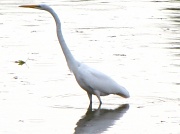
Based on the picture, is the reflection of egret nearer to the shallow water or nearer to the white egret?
the shallow water

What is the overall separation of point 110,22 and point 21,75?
7448 millimetres

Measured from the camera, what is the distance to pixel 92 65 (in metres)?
15.3

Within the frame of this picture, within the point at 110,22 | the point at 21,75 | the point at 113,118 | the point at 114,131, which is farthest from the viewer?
the point at 110,22

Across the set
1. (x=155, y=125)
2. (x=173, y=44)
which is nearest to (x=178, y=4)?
(x=173, y=44)

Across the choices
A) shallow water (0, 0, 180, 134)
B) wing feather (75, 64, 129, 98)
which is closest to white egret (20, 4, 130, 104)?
wing feather (75, 64, 129, 98)

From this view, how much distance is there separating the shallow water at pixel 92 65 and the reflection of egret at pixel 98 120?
0.01 metres

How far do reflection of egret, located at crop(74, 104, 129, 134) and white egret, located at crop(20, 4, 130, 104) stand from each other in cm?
29

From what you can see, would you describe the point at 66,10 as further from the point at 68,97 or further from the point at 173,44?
the point at 68,97

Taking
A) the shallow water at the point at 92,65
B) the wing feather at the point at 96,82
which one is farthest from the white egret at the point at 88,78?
the shallow water at the point at 92,65

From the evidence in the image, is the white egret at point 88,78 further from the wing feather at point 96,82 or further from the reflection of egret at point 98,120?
the reflection of egret at point 98,120

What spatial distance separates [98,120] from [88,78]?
2.70ft

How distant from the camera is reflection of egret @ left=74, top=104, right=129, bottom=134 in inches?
418

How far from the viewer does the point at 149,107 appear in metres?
11.9

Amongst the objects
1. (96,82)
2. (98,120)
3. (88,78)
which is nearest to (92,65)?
(96,82)
